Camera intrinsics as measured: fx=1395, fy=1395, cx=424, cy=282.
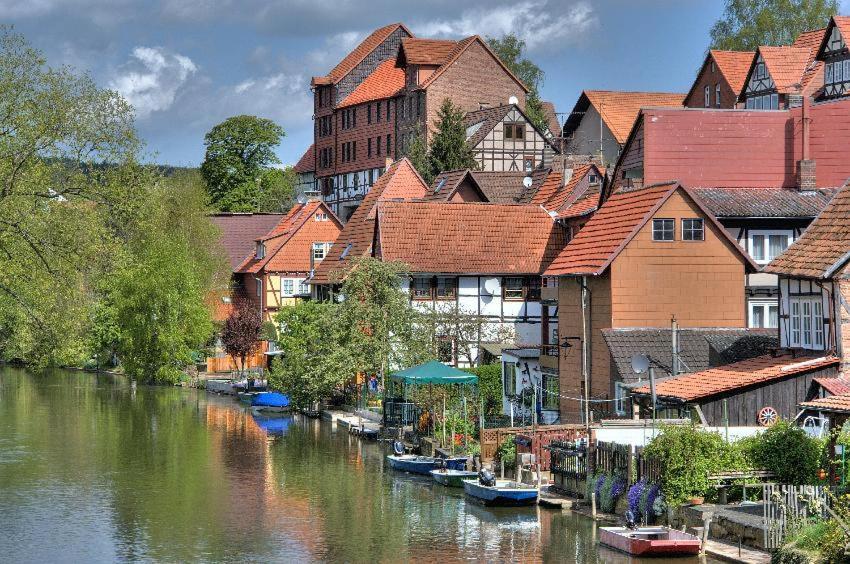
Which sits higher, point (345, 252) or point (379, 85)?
A: point (379, 85)

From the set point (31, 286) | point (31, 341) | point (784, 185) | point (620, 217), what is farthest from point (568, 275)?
point (31, 341)

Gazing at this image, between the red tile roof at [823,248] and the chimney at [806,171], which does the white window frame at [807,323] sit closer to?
the red tile roof at [823,248]

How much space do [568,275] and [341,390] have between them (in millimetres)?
21121

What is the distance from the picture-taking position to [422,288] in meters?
66.4

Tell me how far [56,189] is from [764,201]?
83.4ft

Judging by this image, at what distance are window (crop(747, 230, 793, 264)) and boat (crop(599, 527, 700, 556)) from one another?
2088cm

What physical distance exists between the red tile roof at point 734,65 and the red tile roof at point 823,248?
47.8 metres

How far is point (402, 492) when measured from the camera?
4259 cm

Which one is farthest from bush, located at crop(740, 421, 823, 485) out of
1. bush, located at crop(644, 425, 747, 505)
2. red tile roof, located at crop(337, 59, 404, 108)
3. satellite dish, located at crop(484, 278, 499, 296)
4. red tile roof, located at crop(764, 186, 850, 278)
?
red tile roof, located at crop(337, 59, 404, 108)

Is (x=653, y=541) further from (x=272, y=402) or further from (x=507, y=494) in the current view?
(x=272, y=402)

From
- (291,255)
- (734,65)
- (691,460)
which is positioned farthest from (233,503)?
(734,65)

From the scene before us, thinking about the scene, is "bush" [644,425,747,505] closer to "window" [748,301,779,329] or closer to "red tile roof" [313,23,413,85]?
"window" [748,301,779,329]

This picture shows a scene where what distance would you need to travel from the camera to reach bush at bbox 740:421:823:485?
3150 centimetres

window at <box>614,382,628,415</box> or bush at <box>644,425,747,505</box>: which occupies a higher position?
window at <box>614,382,628,415</box>
